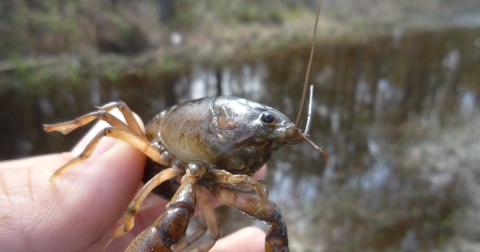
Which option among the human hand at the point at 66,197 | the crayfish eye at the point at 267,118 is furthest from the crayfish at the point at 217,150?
the human hand at the point at 66,197

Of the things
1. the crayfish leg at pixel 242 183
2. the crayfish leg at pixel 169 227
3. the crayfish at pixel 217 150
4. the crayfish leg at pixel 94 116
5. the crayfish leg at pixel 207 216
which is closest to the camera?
the crayfish leg at pixel 169 227

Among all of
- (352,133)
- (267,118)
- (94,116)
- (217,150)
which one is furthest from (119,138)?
(352,133)

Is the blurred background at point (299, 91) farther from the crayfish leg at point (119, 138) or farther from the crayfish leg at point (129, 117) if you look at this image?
the crayfish leg at point (119, 138)

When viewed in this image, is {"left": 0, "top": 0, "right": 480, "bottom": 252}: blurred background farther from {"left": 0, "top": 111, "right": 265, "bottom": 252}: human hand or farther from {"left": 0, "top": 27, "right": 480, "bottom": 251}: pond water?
{"left": 0, "top": 111, "right": 265, "bottom": 252}: human hand

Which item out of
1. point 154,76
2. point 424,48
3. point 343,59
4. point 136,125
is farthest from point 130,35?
point 424,48

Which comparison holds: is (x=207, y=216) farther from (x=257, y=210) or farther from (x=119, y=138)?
(x=119, y=138)

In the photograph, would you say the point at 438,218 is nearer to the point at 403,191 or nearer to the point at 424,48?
the point at 403,191
